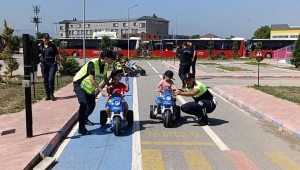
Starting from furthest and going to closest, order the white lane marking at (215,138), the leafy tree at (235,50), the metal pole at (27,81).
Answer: the leafy tree at (235,50) < the white lane marking at (215,138) < the metal pole at (27,81)

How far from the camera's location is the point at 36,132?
6406 millimetres

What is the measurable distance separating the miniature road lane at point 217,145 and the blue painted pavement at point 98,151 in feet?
1.06

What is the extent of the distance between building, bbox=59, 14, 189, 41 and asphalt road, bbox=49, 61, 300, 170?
98.0m

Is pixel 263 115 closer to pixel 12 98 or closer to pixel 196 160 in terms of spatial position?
pixel 196 160

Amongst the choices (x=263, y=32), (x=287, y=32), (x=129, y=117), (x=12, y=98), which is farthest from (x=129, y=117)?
(x=263, y=32)

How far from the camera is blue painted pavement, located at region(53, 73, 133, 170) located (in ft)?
16.5

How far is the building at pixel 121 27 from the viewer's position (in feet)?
362

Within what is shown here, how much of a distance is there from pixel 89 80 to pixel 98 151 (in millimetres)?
1492

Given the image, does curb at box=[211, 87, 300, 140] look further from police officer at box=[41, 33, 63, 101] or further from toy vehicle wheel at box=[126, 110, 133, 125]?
police officer at box=[41, 33, 63, 101]

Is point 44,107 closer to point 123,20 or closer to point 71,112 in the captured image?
point 71,112

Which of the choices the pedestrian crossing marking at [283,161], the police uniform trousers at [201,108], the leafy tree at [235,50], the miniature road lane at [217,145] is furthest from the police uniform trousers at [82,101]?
the leafy tree at [235,50]

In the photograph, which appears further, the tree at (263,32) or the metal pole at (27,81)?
the tree at (263,32)

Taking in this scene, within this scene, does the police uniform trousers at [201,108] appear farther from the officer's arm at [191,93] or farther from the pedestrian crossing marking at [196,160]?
the pedestrian crossing marking at [196,160]

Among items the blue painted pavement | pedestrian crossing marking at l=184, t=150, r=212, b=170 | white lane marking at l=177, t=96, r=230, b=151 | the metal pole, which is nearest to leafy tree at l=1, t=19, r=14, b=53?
the blue painted pavement
